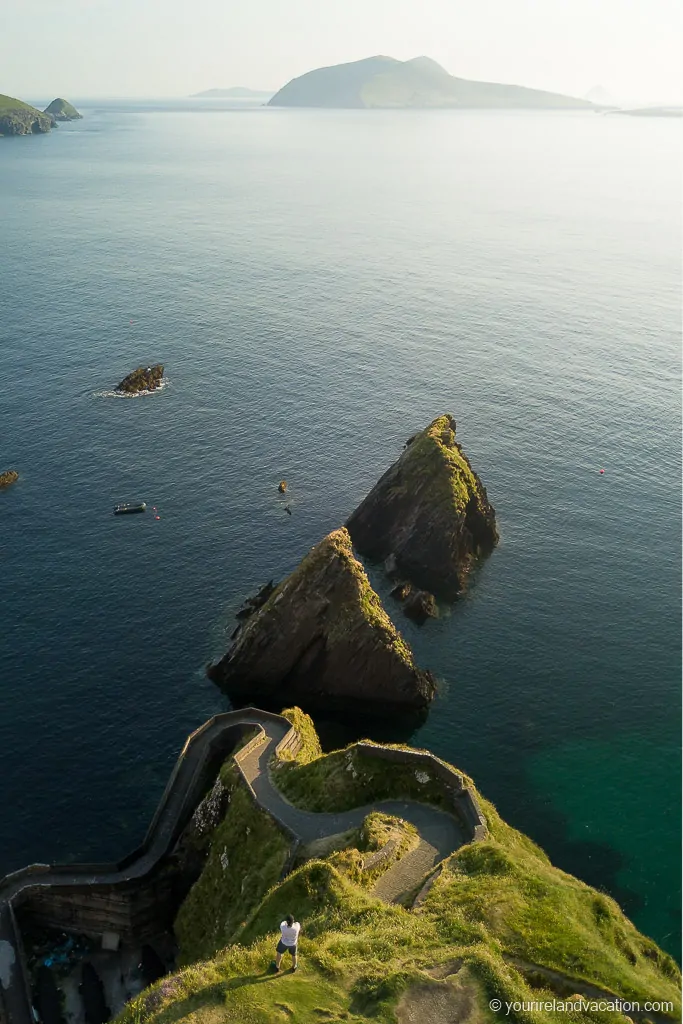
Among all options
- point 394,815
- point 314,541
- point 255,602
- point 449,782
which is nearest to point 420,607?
point 314,541

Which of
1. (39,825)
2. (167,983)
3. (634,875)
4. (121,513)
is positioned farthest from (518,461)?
(167,983)

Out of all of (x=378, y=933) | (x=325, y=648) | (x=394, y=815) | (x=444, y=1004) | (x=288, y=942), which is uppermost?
(x=288, y=942)

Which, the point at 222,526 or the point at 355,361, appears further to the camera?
the point at 355,361

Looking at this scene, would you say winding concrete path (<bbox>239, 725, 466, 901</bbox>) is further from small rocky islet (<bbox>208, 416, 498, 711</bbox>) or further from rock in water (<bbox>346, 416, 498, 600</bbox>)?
rock in water (<bbox>346, 416, 498, 600</bbox>)

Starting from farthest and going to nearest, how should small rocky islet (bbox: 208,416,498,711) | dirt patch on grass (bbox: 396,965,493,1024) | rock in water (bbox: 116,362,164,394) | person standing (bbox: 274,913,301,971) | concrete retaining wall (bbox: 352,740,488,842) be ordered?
rock in water (bbox: 116,362,164,394)
small rocky islet (bbox: 208,416,498,711)
concrete retaining wall (bbox: 352,740,488,842)
person standing (bbox: 274,913,301,971)
dirt patch on grass (bbox: 396,965,493,1024)

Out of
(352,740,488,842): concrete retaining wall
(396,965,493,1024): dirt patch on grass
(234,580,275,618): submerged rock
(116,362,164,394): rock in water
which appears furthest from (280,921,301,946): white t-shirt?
(116,362,164,394): rock in water

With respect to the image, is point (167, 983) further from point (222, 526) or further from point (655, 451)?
point (655, 451)

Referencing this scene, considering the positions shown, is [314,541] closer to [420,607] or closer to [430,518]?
[430,518]
